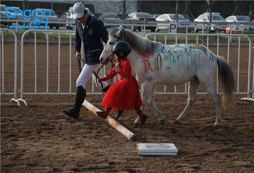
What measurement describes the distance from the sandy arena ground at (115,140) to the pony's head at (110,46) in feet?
3.57

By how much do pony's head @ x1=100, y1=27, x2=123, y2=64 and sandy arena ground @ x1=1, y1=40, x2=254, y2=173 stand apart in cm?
109

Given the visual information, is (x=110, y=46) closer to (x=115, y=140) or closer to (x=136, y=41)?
(x=136, y=41)

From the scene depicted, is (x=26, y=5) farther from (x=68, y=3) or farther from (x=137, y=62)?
(x=137, y=62)

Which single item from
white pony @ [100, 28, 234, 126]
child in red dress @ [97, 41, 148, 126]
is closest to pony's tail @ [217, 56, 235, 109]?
white pony @ [100, 28, 234, 126]

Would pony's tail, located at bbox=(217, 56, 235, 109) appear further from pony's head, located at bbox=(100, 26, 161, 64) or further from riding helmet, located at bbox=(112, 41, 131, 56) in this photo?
riding helmet, located at bbox=(112, 41, 131, 56)

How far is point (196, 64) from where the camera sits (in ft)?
18.7

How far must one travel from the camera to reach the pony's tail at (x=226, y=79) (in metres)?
5.89

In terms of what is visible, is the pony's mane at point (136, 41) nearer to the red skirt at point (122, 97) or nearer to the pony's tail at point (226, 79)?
the red skirt at point (122, 97)

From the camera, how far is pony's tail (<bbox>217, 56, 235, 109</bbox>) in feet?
19.3

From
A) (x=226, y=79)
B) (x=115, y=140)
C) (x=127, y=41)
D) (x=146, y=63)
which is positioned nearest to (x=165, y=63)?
(x=146, y=63)

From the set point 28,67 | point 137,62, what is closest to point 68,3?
point 28,67

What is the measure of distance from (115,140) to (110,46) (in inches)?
58.9

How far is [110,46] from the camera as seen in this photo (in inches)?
214

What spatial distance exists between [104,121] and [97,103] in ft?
5.56
